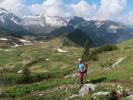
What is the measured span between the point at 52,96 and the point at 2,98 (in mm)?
6387

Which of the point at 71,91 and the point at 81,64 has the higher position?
the point at 81,64

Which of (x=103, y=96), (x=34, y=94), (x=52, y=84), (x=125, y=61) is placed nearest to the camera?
(x=103, y=96)

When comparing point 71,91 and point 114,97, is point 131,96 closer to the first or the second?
point 114,97

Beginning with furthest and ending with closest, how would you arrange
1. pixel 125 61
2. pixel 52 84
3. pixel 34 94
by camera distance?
pixel 125 61
pixel 52 84
pixel 34 94

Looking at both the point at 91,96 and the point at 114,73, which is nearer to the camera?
the point at 91,96

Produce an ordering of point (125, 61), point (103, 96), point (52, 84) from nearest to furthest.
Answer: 1. point (103, 96)
2. point (52, 84)
3. point (125, 61)

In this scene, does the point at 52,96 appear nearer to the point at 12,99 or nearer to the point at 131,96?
the point at 12,99

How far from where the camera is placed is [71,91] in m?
47.5

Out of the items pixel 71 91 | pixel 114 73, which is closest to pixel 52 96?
pixel 71 91

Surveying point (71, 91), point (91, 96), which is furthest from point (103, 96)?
point (71, 91)

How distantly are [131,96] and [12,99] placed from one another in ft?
50.2

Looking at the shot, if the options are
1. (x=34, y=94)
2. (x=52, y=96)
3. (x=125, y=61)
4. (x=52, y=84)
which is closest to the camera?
(x=52, y=96)

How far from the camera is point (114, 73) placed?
58344 millimetres

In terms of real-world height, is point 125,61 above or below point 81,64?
below
